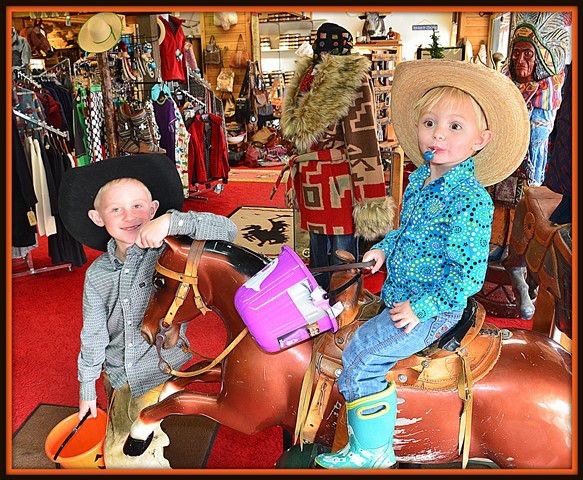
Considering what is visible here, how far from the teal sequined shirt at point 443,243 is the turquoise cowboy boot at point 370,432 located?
30 cm

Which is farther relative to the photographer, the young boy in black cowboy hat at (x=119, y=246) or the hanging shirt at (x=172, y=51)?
the hanging shirt at (x=172, y=51)

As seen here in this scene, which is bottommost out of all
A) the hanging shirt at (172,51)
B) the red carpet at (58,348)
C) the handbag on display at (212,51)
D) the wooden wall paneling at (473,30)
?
the red carpet at (58,348)

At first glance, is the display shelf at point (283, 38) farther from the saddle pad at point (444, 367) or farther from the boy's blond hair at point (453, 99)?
the saddle pad at point (444, 367)

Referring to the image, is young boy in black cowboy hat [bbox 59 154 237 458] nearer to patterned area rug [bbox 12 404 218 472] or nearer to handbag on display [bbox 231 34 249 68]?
patterned area rug [bbox 12 404 218 472]

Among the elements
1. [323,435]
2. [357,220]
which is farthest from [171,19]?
[323,435]

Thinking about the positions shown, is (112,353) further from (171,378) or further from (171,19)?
(171,19)

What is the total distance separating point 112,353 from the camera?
6.55ft

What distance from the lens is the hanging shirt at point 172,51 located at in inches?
206

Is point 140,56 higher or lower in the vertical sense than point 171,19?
lower

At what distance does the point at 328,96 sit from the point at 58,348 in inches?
90.1

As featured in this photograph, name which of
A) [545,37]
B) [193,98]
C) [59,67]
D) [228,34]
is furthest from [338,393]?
[228,34]

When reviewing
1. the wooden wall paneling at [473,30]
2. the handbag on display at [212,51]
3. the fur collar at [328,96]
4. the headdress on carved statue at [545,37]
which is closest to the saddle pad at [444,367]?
the fur collar at [328,96]

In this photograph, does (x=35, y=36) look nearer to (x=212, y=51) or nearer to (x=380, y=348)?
(x=212, y=51)

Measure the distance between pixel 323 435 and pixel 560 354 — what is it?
2.69 feet
